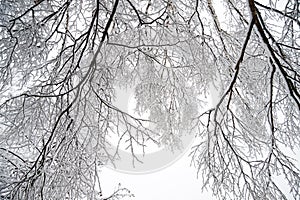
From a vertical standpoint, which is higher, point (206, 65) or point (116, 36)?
point (116, 36)

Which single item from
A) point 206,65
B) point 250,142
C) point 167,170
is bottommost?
point 250,142

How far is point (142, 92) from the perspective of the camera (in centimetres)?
245

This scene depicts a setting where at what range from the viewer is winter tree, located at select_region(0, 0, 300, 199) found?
1.54 m

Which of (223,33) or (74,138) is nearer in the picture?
(74,138)

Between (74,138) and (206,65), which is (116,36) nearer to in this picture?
(206,65)

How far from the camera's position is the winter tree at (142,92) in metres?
1.54

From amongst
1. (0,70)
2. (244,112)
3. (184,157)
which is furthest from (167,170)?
(0,70)

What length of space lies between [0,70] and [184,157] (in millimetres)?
3487

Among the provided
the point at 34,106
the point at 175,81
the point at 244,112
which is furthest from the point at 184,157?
the point at 34,106

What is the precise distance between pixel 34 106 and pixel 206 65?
99 centimetres

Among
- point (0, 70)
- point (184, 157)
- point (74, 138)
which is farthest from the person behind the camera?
point (184, 157)

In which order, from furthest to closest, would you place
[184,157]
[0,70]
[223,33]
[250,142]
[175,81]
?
[184,157] < [175,81] < [223,33] < [0,70] < [250,142]

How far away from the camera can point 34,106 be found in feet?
5.95

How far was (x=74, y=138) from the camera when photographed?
1.57 meters
